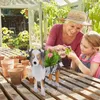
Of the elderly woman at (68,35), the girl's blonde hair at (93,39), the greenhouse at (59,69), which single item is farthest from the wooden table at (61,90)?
the elderly woman at (68,35)

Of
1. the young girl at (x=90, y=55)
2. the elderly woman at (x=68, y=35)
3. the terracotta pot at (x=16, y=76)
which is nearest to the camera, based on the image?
the terracotta pot at (x=16, y=76)

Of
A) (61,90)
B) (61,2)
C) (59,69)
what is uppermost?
(61,2)

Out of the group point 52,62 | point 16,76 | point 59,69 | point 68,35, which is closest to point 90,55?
point 68,35

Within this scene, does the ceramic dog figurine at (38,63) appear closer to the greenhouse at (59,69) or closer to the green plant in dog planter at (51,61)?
the greenhouse at (59,69)

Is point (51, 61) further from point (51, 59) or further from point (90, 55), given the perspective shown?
A: point (90, 55)

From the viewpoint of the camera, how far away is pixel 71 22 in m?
2.61

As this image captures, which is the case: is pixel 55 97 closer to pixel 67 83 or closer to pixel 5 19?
pixel 67 83

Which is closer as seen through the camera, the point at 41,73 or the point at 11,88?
the point at 41,73

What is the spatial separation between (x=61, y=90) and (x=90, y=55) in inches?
31.4

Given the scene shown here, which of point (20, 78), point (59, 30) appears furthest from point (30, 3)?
point (20, 78)

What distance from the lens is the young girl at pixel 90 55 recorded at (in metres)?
2.23

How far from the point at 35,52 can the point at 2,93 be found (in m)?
0.34

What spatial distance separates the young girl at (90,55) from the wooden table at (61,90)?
0.12m

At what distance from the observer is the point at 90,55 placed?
8.05ft
